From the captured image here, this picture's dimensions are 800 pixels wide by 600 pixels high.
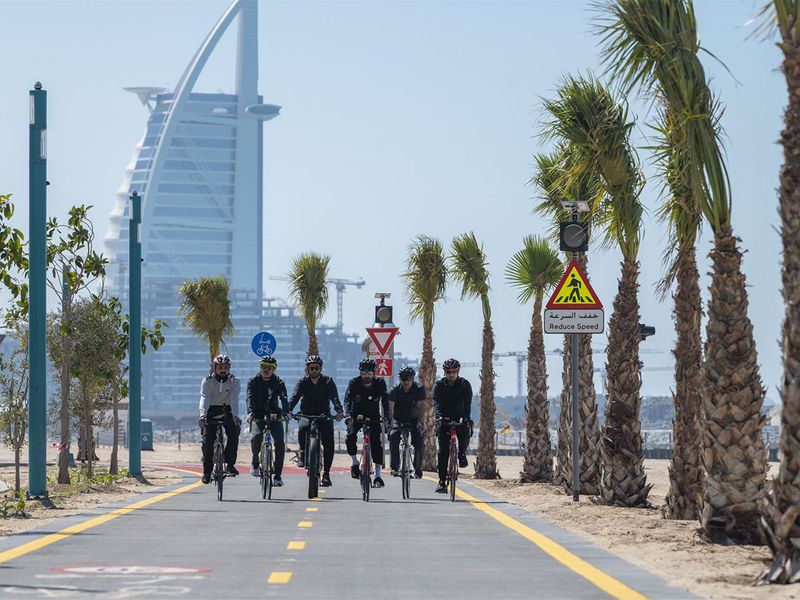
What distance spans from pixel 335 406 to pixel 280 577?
32.2ft

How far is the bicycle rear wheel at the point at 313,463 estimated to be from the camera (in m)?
20.6

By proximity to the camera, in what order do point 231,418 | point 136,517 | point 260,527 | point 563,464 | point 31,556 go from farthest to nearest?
point 563,464 → point 231,418 → point 136,517 → point 260,527 → point 31,556

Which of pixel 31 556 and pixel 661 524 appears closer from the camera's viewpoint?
pixel 31 556

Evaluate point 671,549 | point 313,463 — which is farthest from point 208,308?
point 671,549

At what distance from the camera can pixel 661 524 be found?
17234 millimetres

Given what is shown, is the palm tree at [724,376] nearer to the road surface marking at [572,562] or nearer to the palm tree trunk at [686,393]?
the road surface marking at [572,562]

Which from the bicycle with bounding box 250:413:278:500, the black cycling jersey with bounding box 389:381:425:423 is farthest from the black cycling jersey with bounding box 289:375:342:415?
the black cycling jersey with bounding box 389:381:425:423

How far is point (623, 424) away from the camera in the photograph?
2072 centimetres

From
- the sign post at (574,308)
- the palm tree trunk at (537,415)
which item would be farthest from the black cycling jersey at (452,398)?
the palm tree trunk at (537,415)

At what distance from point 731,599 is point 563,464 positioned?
17146 millimetres

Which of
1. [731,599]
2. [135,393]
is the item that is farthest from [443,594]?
[135,393]

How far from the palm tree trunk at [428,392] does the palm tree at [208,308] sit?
398 inches

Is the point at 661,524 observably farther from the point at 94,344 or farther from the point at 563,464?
the point at 94,344

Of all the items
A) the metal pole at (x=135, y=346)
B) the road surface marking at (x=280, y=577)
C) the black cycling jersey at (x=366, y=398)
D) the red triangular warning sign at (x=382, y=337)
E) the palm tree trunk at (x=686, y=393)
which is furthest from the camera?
the red triangular warning sign at (x=382, y=337)
